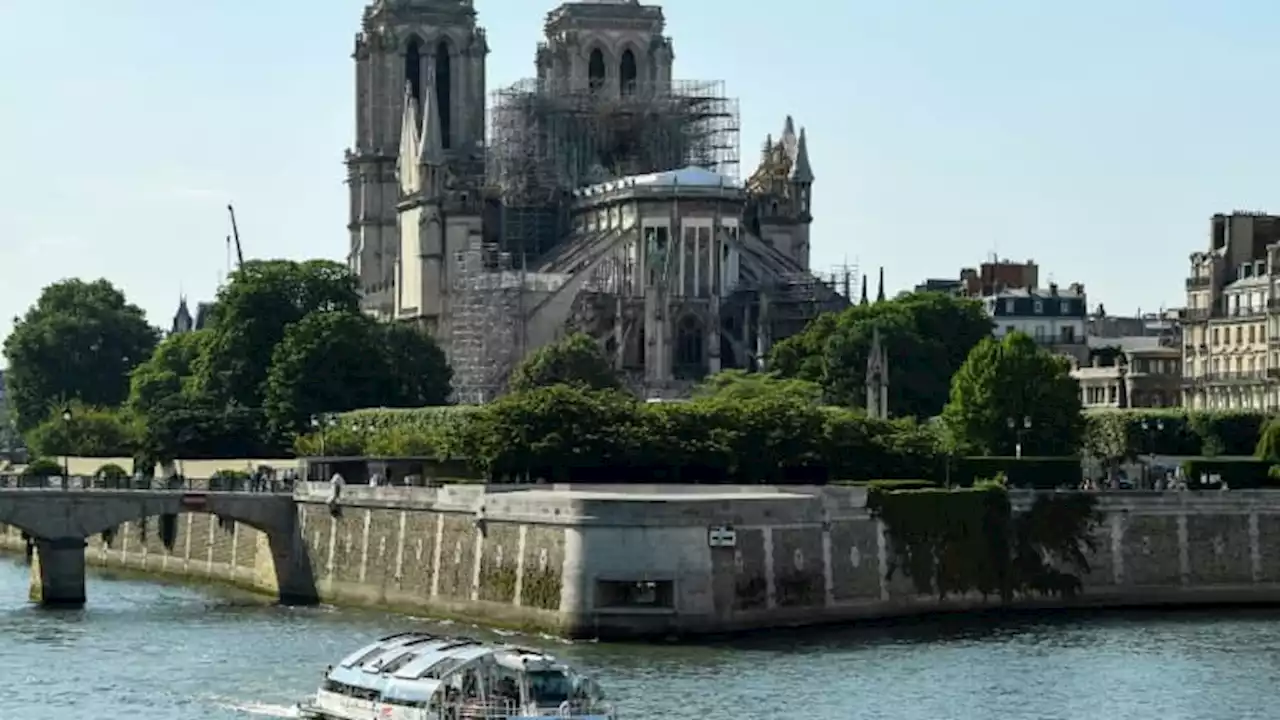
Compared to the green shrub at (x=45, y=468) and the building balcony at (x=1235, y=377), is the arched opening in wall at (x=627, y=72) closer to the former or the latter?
the green shrub at (x=45, y=468)

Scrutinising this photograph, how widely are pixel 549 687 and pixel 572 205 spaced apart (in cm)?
9946

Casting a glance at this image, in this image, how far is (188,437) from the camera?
13250 centimetres

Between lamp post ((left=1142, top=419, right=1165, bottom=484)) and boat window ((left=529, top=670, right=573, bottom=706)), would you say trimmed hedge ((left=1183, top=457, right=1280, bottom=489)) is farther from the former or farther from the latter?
boat window ((left=529, top=670, right=573, bottom=706))

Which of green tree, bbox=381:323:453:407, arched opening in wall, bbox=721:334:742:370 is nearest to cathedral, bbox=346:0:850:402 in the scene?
arched opening in wall, bbox=721:334:742:370

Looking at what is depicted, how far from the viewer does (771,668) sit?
250ft

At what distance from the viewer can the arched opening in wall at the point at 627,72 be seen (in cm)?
16812

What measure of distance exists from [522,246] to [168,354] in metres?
17.0

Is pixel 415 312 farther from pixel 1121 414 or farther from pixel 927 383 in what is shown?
pixel 1121 414

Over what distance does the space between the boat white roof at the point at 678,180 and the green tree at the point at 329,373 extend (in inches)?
657

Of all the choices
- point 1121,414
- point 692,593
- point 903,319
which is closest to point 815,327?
point 903,319

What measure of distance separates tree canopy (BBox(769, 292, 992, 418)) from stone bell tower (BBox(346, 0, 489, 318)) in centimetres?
3824

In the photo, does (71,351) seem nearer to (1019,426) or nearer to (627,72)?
(627,72)

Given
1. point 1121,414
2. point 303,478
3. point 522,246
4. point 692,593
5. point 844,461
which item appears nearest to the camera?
point 692,593

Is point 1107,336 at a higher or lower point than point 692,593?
higher
